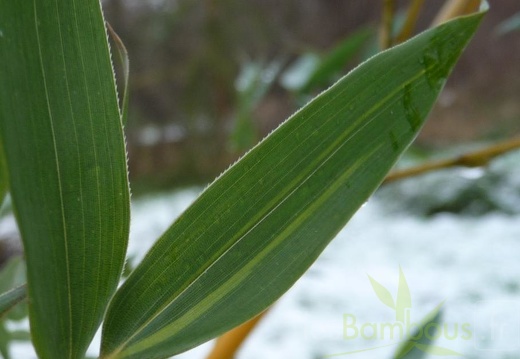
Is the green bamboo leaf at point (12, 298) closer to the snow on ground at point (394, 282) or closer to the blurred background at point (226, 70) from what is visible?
the snow on ground at point (394, 282)

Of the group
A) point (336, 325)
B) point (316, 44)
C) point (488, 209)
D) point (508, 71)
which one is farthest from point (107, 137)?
point (508, 71)

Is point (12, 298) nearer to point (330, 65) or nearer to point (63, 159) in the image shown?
point (63, 159)

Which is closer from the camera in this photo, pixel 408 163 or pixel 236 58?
pixel 408 163

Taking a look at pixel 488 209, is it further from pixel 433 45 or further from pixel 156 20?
pixel 433 45

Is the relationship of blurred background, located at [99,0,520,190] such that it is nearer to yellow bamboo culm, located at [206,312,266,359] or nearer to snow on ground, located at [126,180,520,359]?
snow on ground, located at [126,180,520,359]

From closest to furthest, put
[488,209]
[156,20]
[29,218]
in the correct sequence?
[29,218] → [488,209] → [156,20]

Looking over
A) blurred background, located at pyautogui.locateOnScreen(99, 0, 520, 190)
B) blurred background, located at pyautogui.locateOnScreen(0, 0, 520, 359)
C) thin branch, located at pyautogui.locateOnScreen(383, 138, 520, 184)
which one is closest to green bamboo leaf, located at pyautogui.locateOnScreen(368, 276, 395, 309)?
thin branch, located at pyautogui.locateOnScreen(383, 138, 520, 184)
